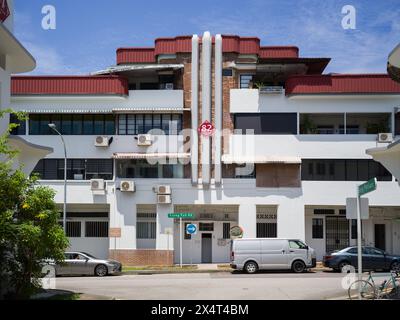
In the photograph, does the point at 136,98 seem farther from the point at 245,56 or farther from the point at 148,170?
the point at 245,56

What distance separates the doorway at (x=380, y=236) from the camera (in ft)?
124

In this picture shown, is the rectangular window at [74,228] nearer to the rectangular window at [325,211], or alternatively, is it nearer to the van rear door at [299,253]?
the van rear door at [299,253]

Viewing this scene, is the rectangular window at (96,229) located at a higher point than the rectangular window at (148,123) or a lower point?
lower

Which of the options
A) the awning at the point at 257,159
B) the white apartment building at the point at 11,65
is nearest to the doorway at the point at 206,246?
the awning at the point at 257,159

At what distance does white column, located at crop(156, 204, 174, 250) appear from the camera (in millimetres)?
35844

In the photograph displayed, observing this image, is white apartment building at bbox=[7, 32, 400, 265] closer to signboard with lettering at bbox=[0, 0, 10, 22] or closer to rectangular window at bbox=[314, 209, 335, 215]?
rectangular window at bbox=[314, 209, 335, 215]

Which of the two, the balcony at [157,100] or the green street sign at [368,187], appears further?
the balcony at [157,100]

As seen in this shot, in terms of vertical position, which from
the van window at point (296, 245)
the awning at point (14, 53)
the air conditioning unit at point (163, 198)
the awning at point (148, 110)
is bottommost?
the van window at point (296, 245)

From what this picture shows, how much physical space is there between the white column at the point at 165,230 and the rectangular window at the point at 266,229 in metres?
5.35

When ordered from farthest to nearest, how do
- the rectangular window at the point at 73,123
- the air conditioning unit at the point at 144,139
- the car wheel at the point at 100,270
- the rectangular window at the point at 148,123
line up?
the rectangular window at the point at 73,123 < the rectangular window at the point at 148,123 < the air conditioning unit at the point at 144,139 < the car wheel at the point at 100,270

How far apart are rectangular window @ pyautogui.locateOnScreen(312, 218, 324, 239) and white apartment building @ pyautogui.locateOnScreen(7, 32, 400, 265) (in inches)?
15.5

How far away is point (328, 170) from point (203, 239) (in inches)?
347

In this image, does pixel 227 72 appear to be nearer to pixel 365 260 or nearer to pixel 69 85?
pixel 69 85

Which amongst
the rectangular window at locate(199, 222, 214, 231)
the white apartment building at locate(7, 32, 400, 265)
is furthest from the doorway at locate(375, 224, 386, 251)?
the rectangular window at locate(199, 222, 214, 231)
